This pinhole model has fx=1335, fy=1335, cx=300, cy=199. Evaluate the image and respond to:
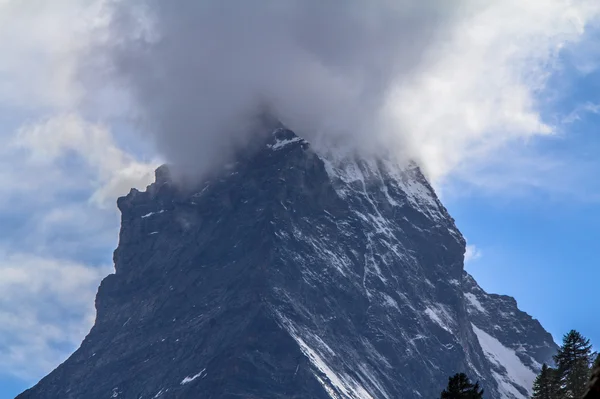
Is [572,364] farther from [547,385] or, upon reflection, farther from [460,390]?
[460,390]

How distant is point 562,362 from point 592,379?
2043 inches

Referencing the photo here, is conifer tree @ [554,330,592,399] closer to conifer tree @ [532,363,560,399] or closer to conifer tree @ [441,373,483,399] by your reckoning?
conifer tree @ [532,363,560,399]

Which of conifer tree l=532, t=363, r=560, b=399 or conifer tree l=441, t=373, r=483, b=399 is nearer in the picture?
conifer tree l=441, t=373, r=483, b=399

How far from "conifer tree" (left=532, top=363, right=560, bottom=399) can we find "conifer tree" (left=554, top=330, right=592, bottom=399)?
0.49 meters

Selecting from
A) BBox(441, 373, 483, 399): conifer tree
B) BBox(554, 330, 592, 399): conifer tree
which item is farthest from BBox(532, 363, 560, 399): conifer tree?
BBox(441, 373, 483, 399): conifer tree

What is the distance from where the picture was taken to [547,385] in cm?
10450

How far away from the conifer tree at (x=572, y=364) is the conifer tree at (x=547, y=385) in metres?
0.49

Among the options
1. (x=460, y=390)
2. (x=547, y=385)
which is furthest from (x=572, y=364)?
(x=460, y=390)

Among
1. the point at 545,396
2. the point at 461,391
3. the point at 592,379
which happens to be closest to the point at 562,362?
the point at 545,396

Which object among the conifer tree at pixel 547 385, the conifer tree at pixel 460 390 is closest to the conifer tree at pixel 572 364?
the conifer tree at pixel 547 385

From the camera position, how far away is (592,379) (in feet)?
178

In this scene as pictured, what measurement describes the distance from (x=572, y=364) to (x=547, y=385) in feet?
8.53

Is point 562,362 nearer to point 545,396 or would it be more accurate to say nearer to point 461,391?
point 545,396

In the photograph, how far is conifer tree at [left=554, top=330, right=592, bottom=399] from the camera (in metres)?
102
